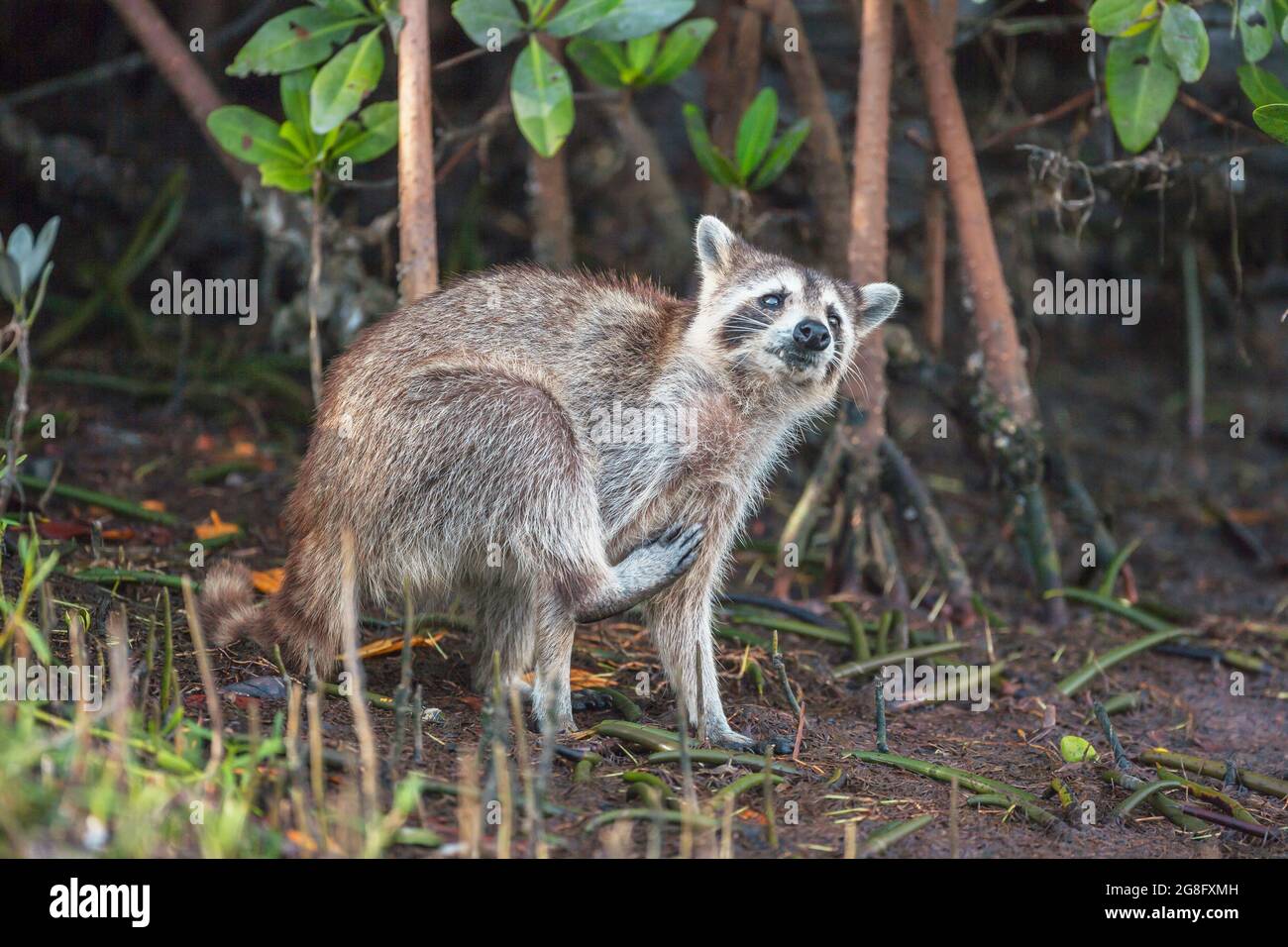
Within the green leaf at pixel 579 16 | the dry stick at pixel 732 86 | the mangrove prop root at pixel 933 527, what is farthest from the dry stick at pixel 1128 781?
the dry stick at pixel 732 86

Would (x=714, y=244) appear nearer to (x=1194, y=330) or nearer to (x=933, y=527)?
(x=933, y=527)

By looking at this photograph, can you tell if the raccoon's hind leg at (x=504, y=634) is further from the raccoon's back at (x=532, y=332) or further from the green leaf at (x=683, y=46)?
the green leaf at (x=683, y=46)

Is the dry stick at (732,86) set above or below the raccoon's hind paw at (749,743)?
above

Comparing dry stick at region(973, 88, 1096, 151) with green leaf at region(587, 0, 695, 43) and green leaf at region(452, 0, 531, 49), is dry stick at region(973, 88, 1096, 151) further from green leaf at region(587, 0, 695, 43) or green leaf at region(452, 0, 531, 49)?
green leaf at region(452, 0, 531, 49)

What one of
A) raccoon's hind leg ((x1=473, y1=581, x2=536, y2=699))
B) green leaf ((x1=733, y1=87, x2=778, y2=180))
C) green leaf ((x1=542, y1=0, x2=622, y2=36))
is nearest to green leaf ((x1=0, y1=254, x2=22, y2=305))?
raccoon's hind leg ((x1=473, y1=581, x2=536, y2=699))

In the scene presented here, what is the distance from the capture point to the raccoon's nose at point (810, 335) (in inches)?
261

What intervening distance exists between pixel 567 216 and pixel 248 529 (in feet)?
10.1

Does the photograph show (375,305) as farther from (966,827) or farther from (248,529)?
(966,827)

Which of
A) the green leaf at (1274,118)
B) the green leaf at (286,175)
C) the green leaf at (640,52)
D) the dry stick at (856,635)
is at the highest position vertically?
the green leaf at (640,52)

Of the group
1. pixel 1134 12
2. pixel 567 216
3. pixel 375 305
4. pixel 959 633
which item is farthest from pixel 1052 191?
pixel 375 305

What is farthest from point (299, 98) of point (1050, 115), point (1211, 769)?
point (1211, 769)

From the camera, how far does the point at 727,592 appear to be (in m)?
8.27

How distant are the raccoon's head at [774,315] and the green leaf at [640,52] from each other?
1.13 m

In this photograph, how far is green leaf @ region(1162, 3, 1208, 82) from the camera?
21.5ft
